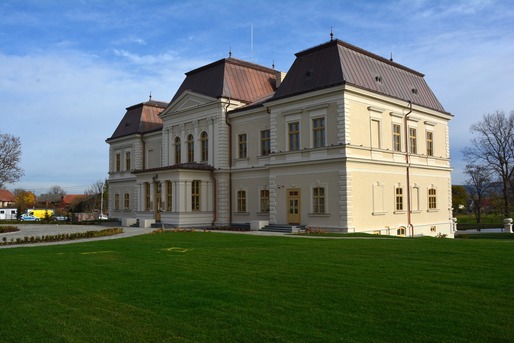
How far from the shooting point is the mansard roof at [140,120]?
45.2 m

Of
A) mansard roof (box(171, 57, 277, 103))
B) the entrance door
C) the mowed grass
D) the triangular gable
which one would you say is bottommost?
the mowed grass

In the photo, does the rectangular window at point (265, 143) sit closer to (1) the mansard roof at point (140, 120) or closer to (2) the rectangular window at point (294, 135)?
(2) the rectangular window at point (294, 135)

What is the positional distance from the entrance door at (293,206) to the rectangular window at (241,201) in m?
5.37

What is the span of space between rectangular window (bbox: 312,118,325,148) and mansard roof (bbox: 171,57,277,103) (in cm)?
822

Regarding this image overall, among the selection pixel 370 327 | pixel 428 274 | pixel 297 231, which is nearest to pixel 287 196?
pixel 297 231

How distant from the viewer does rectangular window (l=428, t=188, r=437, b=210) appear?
3284 cm

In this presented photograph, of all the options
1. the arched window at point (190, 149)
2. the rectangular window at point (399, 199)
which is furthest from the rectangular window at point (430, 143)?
the arched window at point (190, 149)

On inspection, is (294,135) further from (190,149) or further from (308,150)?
(190,149)

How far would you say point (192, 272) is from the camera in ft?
37.9

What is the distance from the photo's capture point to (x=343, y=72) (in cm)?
2689

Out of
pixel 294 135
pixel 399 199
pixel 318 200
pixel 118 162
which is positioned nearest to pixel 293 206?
pixel 318 200

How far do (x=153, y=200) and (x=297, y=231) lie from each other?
13.5 m

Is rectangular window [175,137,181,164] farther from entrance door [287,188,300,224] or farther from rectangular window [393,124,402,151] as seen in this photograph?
rectangular window [393,124,402,151]

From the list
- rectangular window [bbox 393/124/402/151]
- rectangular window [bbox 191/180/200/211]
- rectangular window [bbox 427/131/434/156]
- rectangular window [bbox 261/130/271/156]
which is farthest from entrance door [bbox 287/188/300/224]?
rectangular window [bbox 427/131/434/156]
